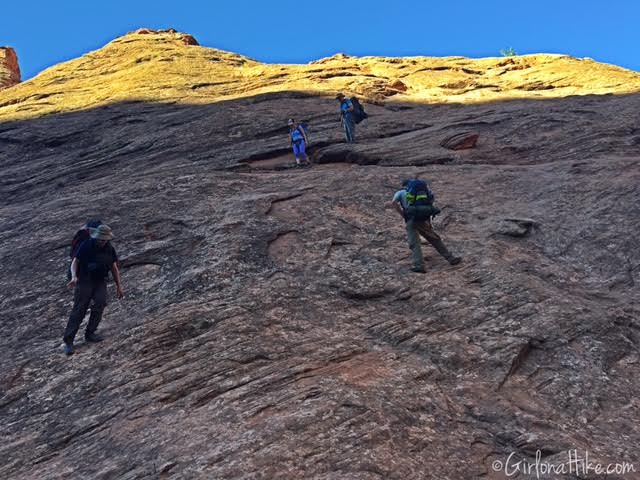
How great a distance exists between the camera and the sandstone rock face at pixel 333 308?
9.61 meters

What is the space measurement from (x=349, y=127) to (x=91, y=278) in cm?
1427

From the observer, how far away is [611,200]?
1712 centimetres

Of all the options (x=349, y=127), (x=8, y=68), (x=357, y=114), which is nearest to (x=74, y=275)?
(x=349, y=127)

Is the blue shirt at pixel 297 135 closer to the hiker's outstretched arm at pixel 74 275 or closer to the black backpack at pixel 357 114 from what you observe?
the black backpack at pixel 357 114

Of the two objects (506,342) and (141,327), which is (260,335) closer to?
(141,327)

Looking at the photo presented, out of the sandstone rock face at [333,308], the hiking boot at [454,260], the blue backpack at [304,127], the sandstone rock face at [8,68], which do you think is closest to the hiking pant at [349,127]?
the sandstone rock face at [333,308]

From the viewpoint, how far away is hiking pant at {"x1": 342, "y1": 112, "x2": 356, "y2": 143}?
25.1 meters

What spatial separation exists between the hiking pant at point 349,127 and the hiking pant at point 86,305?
45.6 ft

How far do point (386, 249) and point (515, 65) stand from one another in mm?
27279

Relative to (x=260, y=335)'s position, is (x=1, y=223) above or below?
above

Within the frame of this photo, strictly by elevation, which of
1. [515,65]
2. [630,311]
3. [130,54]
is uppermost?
[130,54]

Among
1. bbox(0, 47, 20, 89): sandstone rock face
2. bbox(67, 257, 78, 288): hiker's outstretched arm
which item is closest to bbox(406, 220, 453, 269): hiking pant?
bbox(67, 257, 78, 288): hiker's outstretched arm

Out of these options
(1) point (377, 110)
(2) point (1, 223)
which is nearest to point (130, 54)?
(1) point (377, 110)

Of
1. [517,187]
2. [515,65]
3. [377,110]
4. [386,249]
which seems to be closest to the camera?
[386,249]
